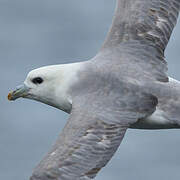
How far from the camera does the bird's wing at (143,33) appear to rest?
63.8 ft

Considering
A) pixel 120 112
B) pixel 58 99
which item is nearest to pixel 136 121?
pixel 120 112

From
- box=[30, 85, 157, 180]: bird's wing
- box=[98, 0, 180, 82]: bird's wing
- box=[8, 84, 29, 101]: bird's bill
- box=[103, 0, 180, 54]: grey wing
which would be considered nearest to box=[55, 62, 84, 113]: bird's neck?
box=[30, 85, 157, 180]: bird's wing

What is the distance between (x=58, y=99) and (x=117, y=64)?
1233mm

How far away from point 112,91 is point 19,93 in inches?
84.2

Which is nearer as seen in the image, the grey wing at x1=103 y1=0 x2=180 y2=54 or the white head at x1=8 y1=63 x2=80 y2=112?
the white head at x1=8 y1=63 x2=80 y2=112

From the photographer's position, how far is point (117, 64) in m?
19.1

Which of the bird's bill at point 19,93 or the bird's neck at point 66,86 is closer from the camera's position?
the bird's neck at point 66,86

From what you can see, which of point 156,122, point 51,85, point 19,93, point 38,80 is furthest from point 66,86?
point 156,122

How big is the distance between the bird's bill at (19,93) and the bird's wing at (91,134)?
1.62 m

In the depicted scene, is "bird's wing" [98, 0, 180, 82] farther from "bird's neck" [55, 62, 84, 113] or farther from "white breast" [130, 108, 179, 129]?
"white breast" [130, 108, 179, 129]

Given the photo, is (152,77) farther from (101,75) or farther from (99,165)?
(99,165)

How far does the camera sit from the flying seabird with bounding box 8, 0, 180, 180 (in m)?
17.5

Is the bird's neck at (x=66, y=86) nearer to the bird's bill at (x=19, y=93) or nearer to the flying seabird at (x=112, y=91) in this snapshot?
the flying seabird at (x=112, y=91)

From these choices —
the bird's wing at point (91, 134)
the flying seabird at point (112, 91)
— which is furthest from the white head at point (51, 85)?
the bird's wing at point (91, 134)
